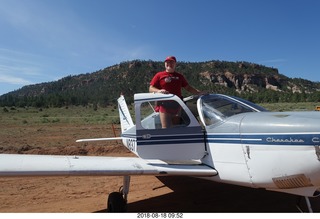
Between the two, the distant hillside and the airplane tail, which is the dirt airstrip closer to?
the airplane tail

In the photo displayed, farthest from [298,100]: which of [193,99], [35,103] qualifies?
[193,99]

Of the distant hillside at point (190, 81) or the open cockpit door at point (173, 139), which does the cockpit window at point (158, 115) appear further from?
the distant hillside at point (190, 81)

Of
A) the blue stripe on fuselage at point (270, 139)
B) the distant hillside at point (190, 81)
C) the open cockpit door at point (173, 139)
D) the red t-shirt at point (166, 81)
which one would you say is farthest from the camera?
the distant hillside at point (190, 81)

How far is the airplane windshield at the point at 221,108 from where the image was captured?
495 centimetres

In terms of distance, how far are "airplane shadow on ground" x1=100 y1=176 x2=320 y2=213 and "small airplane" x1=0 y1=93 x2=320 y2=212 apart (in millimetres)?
965

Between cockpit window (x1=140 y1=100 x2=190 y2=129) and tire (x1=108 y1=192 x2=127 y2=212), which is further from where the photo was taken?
cockpit window (x1=140 y1=100 x2=190 y2=129)

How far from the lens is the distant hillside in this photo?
11188 centimetres

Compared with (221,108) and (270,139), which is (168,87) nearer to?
(221,108)

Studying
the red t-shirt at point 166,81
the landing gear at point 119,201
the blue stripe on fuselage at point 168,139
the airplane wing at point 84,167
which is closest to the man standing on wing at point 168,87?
the red t-shirt at point 166,81

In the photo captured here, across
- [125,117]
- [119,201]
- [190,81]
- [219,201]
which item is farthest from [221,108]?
[190,81]

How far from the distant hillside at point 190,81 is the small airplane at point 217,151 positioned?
88.8m

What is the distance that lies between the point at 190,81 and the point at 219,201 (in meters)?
113

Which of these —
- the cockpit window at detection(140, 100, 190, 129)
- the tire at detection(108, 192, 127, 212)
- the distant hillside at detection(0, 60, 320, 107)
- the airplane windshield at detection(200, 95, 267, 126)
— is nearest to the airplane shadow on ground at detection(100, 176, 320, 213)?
the tire at detection(108, 192, 127, 212)

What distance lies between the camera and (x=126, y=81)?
11919cm
